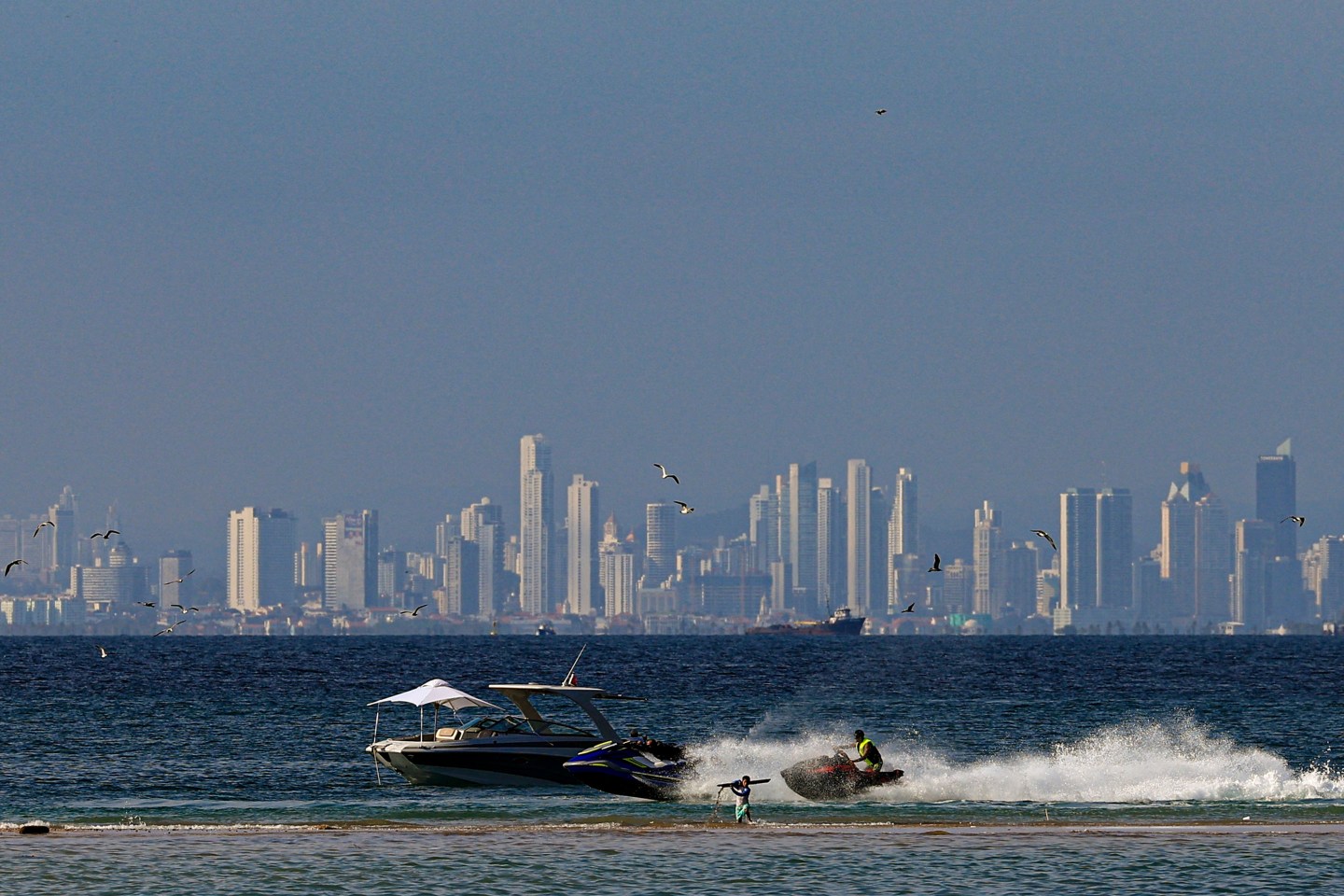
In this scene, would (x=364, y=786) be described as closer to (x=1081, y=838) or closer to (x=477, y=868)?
(x=477, y=868)

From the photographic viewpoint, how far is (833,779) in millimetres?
→ 54125

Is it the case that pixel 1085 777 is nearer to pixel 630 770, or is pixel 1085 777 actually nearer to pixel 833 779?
pixel 833 779

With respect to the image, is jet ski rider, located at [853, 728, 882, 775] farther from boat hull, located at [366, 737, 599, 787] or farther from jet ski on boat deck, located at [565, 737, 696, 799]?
boat hull, located at [366, 737, 599, 787]

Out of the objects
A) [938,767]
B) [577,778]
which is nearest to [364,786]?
[577,778]

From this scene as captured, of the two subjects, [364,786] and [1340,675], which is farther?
[1340,675]

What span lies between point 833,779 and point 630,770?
5.65 m

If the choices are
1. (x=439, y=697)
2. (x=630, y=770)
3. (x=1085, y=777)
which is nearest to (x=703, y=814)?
(x=630, y=770)

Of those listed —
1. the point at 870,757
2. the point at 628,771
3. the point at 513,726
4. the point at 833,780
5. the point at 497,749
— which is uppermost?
the point at 513,726

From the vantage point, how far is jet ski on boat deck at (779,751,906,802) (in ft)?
178

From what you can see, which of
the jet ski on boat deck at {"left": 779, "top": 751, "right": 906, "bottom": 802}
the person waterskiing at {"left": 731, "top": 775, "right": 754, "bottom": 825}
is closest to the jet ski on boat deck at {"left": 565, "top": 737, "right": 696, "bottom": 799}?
the jet ski on boat deck at {"left": 779, "top": 751, "right": 906, "bottom": 802}

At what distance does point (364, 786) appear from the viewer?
196ft

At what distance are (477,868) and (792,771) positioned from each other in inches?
578

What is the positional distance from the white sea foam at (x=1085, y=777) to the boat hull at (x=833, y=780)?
2.33ft

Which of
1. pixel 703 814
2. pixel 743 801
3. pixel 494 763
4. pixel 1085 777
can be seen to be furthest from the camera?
pixel 1085 777
